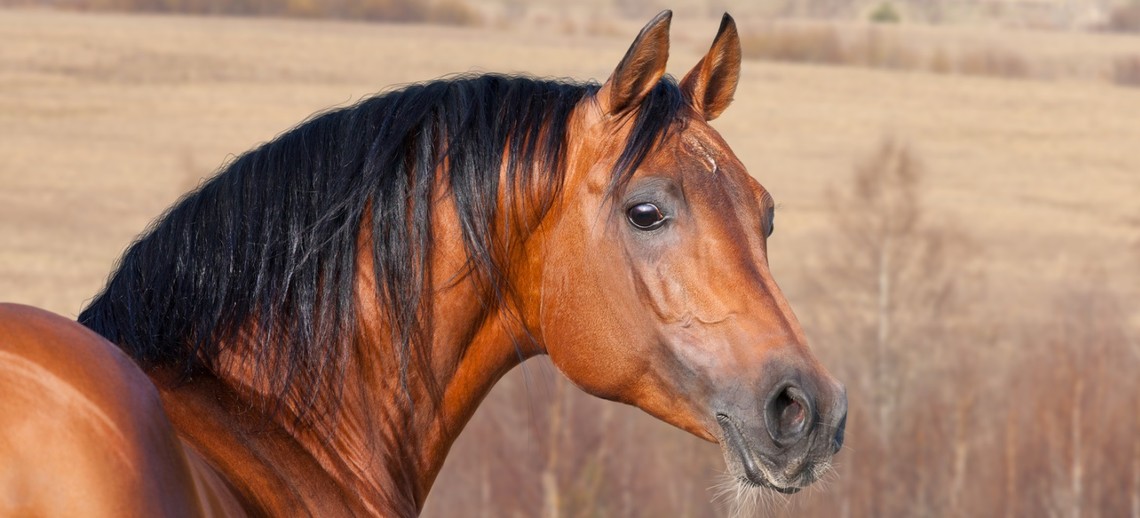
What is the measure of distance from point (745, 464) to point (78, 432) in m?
1.71

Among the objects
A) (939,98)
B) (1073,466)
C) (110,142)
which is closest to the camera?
(1073,466)

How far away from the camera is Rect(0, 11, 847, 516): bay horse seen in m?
3.14

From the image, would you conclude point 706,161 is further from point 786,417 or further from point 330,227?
point 330,227

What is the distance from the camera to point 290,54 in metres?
79.4

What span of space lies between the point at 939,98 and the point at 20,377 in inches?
3185

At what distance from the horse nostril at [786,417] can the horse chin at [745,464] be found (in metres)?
0.08

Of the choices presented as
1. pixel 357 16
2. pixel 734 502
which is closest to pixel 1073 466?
pixel 734 502

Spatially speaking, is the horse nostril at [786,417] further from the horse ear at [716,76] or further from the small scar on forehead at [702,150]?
the horse ear at [716,76]

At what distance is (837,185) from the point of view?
6253cm

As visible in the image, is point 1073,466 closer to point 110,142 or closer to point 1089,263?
point 1089,263

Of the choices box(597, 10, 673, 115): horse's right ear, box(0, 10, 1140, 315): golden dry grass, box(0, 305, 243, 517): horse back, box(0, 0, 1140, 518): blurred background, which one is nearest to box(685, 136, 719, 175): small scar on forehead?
box(597, 10, 673, 115): horse's right ear

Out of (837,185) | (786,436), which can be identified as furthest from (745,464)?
(837,185)

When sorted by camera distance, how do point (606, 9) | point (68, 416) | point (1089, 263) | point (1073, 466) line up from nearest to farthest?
point (68, 416), point (1073, 466), point (1089, 263), point (606, 9)

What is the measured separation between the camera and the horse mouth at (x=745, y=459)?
3.27 metres
